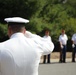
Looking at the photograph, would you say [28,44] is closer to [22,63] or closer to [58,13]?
[22,63]

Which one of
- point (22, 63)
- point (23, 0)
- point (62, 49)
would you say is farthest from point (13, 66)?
point (23, 0)

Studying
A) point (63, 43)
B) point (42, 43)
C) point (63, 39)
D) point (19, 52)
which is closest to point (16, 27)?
point (19, 52)

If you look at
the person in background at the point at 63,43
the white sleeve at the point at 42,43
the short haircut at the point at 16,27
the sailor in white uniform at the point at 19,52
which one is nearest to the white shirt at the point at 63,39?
the person in background at the point at 63,43

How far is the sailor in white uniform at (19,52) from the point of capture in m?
3.89

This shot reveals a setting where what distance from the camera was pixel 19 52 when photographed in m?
3.96

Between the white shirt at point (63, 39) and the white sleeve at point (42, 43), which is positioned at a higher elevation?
the white sleeve at point (42, 43)

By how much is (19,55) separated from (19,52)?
0.03 m

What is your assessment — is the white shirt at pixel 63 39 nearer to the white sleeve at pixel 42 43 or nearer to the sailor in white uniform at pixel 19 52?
the white sleeve at pixel 42 43

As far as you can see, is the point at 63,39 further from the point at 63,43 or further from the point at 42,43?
the point at 42,43

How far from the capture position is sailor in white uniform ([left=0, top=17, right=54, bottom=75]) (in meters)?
3.89

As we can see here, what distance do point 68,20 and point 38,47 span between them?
1012 inches

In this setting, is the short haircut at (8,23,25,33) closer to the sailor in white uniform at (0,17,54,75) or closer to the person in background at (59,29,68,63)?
the sailor in white uniform at (0,17,54,75)

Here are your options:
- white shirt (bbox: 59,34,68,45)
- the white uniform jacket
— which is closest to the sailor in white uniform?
the white uniform jacket

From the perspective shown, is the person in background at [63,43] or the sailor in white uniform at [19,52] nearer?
Answer: the sailor in white uniform at [19,52]
